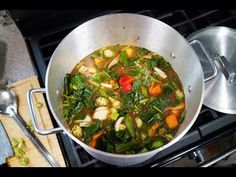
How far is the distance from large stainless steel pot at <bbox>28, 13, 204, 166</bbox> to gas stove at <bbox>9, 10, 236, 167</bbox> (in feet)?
0.32

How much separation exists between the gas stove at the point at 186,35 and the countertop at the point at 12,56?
5 centimetres

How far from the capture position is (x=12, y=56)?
161 centimetres

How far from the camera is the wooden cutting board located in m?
1.37

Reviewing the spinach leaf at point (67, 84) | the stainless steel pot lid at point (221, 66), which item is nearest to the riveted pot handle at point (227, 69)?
the stainless steel pot lid at point (221, 66)

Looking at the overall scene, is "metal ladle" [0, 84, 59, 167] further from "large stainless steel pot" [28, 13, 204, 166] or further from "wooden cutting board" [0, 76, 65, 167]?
"large stainless steel pot" [28, 13, 204, 166]

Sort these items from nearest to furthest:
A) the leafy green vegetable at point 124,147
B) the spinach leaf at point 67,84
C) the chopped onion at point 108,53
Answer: the leafy green vegetable at point 124,147, the spinach leaf at point 67,84, the chopped onion at point 108,53

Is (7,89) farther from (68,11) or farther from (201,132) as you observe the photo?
(201,132)

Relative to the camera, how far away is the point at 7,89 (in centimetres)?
146

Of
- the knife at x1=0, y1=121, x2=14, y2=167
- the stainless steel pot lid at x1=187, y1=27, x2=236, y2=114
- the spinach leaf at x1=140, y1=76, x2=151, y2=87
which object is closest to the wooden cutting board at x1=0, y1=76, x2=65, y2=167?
the knife at x1=0, y1=121, x2=14, y2=167

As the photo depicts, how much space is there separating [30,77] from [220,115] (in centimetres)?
77

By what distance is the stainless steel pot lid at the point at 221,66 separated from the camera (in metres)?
1.51

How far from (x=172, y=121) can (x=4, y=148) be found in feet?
2.04

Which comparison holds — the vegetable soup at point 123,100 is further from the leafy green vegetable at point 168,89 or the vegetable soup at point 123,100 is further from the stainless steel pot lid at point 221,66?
the stainless steel pot lid at point 221,66

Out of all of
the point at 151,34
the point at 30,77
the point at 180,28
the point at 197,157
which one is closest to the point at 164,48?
the point at 151,34
